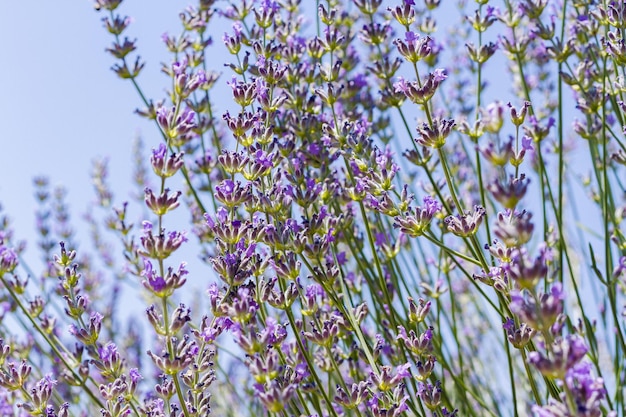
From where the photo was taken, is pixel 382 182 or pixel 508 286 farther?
pixel 382 182

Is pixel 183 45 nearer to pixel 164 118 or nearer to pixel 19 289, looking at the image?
pixel 164 118

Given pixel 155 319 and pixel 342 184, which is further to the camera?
pixel 342 184

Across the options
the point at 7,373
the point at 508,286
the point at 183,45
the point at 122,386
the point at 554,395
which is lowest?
the point at 554,395

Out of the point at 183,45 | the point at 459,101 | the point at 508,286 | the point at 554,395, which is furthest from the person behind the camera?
the point at 459,101

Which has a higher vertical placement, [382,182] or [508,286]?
[382,182]

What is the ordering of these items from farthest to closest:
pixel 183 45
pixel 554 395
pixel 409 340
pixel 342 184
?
pixel 183 45 < pixel 342 184 < pixel 409 340 < pixel 554 395

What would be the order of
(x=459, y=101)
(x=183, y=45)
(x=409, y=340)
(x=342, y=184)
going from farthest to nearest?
(x=459, y=101) → (x=183, y=45) → (x=342, y=184) → (x=409, y=340)

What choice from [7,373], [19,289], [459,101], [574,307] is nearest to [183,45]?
[19,289]

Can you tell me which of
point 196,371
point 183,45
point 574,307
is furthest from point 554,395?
point 574,307

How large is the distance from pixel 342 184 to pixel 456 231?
2.35 feet

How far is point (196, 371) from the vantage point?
162 centimetres

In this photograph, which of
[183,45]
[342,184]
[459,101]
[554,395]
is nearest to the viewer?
[554,395]

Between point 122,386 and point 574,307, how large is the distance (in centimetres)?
270

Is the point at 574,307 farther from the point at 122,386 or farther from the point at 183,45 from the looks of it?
the point at 122,386
